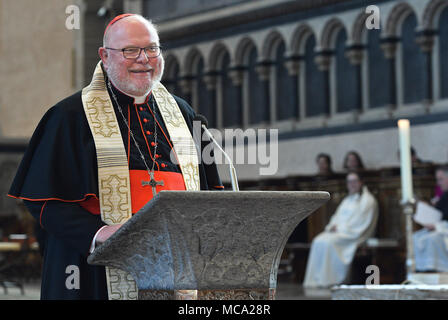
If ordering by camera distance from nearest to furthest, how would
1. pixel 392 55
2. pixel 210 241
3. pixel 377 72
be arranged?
pixel 210 241 < pixel 392 55 < pixel 377 72

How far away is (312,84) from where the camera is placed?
16516 millimetres

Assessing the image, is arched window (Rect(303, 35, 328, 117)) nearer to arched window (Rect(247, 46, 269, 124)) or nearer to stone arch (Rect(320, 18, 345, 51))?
stone arch (Rect(320, 18, 345, 51))

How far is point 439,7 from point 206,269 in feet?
42.1

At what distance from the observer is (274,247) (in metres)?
2.14

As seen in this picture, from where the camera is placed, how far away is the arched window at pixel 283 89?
16750 mm

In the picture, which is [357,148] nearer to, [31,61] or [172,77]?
[172,77]

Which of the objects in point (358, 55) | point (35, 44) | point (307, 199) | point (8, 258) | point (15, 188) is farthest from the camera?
point (35, 44)

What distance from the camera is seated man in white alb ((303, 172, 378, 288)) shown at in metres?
11.4

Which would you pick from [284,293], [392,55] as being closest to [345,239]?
[284,293]

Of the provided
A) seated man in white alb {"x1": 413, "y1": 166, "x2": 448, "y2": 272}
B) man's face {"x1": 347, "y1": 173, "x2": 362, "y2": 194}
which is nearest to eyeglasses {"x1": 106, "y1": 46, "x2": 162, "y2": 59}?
seated man in white alb {"x1": 413, "y1": 166, "x2": 448, "y2": 272}

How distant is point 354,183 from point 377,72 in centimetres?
433

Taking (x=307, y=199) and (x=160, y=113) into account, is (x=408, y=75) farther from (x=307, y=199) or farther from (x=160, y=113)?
(x=307, y=199)

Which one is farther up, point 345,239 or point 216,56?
point 216,56
